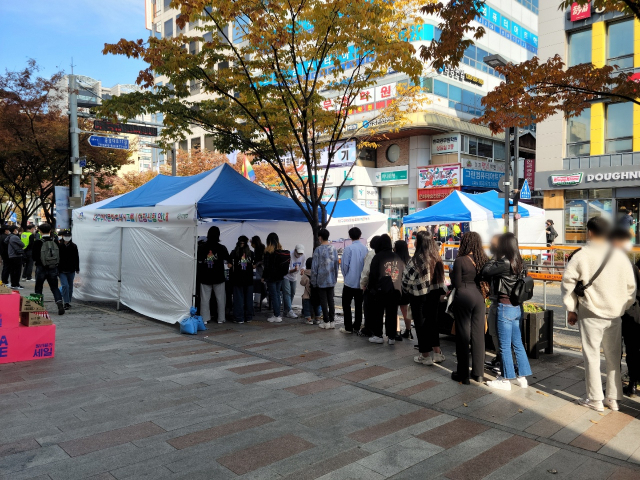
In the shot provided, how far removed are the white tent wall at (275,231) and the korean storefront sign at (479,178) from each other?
69.8 ft

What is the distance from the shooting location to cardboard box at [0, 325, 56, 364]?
658 centimetres

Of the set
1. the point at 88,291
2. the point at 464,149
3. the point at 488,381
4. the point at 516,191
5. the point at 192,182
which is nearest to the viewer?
the point at 488,381

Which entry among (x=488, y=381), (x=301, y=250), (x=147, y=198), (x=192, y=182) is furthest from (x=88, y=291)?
(x=488, y=381)

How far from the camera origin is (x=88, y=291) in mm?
12688

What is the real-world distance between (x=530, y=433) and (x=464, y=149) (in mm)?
29931

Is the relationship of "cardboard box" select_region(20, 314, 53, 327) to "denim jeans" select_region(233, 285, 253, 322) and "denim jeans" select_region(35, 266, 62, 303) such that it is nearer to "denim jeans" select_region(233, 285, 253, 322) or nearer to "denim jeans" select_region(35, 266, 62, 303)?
"denim jeans" select_region(233, 285, 253, 322)

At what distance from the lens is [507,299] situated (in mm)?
5430

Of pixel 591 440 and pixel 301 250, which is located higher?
pixel 301 250

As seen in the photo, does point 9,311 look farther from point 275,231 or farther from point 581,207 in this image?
point 581,207

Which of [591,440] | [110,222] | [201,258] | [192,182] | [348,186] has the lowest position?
[591,440]

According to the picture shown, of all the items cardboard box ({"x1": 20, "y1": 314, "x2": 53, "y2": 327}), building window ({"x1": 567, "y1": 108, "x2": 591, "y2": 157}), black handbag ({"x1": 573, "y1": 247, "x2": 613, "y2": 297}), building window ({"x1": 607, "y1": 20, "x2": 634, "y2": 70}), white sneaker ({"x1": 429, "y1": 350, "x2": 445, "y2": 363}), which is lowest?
white sneaker ({"x1": 429, "y1": 350, "x2": 445, "y2": 363})

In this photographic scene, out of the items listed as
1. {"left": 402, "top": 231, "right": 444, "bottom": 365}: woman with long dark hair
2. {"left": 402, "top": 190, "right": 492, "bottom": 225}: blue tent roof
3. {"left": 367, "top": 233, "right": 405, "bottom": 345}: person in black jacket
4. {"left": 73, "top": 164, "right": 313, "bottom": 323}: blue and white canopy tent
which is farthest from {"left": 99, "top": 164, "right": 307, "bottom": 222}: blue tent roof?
{"left": 402, "top": 190, "right": 492, "bottom": 225}: blue tent roof

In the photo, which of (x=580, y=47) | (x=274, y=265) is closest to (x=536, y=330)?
(x=274, y=265)

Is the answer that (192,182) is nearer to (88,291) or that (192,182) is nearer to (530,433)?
(88,291)
